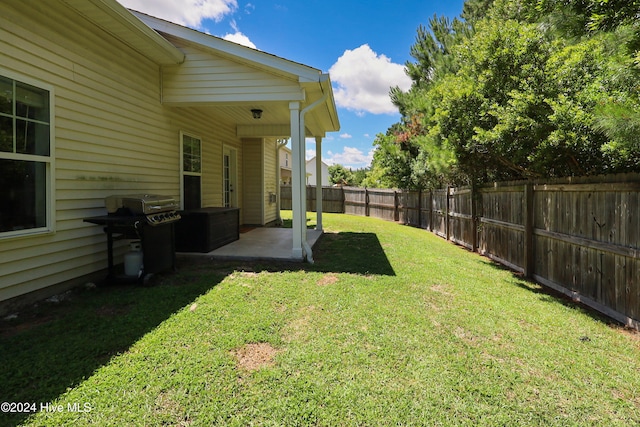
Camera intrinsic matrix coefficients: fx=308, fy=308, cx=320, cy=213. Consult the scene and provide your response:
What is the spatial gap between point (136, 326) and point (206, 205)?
4.63 meters

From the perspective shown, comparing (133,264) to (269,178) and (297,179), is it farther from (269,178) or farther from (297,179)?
(269,178)

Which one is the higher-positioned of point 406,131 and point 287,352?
point 406,131

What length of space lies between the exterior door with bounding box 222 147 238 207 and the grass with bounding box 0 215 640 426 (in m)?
4.69

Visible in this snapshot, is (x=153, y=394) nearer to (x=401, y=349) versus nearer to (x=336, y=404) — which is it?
(x=336, y=404)

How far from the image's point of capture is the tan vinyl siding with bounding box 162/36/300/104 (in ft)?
17.2

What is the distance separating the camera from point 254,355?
2.52m

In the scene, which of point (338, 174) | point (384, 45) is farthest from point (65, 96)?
point (338, 174)

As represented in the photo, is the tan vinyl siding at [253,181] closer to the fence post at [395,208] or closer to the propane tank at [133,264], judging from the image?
the propane tank at [133,264]

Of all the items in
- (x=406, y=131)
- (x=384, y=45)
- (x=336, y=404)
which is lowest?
(x=336, y=404)

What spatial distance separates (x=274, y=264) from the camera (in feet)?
17.3

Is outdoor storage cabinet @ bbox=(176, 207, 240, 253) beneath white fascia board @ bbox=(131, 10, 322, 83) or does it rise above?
beneath

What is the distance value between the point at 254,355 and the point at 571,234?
4.18m

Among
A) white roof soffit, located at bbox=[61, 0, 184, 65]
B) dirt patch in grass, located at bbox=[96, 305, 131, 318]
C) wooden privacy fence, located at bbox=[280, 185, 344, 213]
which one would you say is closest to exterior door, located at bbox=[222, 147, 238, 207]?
white roof soffit, located at bbox=[61, 0, 184, 65]

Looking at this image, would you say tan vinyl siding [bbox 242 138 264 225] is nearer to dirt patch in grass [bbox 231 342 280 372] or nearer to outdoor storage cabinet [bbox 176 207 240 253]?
outdoor storage cabinet [bbox 176 207 240 253]
